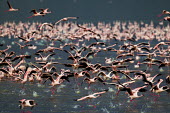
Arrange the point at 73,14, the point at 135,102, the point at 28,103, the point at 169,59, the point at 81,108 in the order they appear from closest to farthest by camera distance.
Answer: the point at 28,103
the point at 81,108
the point at 135,102
the point at 169,59
the point at 73,14

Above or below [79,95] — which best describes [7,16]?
above

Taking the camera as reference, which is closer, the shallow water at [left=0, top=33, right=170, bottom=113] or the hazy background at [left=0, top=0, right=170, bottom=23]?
the shallow water at [left=0, top=33, right=170, bottom=113]

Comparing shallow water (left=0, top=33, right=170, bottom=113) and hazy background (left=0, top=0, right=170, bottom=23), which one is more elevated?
hazy background (left=0, top=0, right=170, bottom=23)

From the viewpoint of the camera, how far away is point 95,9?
10750 cm

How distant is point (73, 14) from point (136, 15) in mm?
13159

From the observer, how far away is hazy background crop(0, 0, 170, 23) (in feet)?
332

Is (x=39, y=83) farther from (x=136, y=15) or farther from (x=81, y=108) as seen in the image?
(x=136, y=15)

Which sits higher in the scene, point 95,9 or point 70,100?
point 95,9

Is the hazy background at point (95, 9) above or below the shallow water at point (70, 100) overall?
above

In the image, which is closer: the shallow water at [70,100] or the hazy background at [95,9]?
the shallow water at [70,100]

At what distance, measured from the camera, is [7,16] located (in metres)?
102

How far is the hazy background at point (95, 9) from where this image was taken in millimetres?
101188

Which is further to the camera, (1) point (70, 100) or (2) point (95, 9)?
(2) point (95, 9)

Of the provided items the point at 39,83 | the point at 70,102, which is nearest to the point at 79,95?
the point at 70,102
